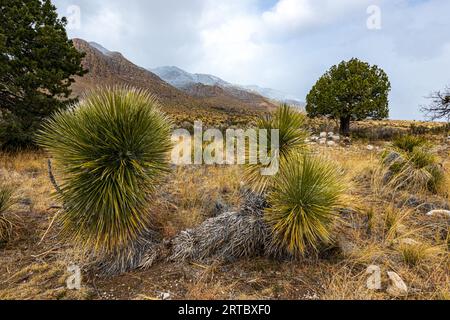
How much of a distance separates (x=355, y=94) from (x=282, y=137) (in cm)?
1407

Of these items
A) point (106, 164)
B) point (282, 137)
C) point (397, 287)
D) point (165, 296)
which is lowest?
point (165, 296)

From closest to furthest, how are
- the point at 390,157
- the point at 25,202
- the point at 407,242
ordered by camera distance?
the point at 407,242, the point at 25,202, the point at 390,157

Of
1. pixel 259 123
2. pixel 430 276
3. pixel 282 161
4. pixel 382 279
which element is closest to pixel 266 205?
pixel 282 161

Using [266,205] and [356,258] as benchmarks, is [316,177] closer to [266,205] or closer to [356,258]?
[266,205]

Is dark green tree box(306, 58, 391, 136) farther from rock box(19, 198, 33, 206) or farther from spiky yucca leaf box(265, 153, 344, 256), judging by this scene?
rock box(19, 198, 33, 206)

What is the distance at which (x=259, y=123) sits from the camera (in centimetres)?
358

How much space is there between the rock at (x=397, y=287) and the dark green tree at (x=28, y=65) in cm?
1043

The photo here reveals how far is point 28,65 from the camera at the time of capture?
9227 mm

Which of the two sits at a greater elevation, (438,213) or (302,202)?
(302,202)

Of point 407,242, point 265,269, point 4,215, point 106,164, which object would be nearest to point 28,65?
point 4,215

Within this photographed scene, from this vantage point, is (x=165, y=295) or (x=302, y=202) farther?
(x=302, y=202)

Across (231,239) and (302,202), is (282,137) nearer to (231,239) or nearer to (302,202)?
(302,202)

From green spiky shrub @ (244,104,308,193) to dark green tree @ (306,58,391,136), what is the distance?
43.6 ft

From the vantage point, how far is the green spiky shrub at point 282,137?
10.8 feet
